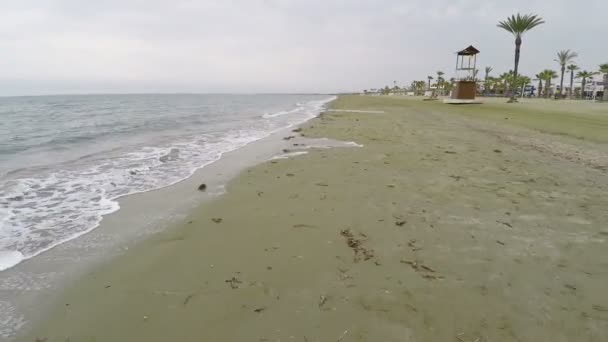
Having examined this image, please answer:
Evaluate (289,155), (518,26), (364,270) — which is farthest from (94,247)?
(518,26)

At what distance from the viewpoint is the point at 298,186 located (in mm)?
5262

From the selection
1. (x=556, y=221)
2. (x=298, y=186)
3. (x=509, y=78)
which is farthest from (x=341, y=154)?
(x=509, y=78)

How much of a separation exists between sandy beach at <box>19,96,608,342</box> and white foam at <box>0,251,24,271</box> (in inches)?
38.4

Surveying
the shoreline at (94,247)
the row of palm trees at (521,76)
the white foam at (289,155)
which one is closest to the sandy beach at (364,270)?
the shoreline at (94,247)

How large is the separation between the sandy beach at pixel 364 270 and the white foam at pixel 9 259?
975mm

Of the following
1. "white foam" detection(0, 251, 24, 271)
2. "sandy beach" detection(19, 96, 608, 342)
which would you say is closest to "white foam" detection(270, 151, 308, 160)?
"sandy beach" detection(19, 96, 608, 342)

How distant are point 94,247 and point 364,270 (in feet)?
10.0

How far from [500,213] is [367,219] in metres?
1.80

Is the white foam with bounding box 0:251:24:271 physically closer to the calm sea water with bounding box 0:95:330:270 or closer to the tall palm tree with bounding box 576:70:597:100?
the calm sea water with bounding box 0:95:330:270

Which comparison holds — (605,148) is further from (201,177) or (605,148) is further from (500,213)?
(201,177)

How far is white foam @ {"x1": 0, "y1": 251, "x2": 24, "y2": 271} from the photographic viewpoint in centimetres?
306

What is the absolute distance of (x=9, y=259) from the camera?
319 centimetres

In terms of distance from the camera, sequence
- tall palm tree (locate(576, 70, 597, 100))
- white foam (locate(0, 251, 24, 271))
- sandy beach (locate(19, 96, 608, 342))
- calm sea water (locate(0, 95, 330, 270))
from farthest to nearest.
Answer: tall palm tree (locate(576, 70, 597, 100))
calm sea water (locate(0, 95, 330, 270))
white foam (locate(0, 251, 24, 271))
sandy beach (locate(19, 96, 608, 342))

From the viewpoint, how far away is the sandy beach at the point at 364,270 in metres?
Result: 2.10
